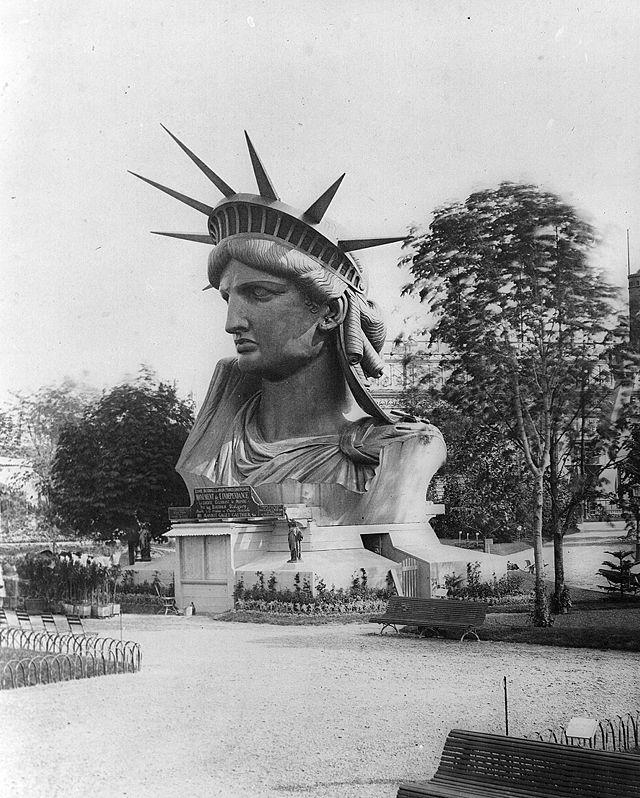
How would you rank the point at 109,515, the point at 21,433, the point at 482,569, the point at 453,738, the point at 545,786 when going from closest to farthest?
the point at 545,786, the point at 453,738, the point at 482,569, the point at 109,515, the point at 21,433

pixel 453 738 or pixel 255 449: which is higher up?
pixel 255 449

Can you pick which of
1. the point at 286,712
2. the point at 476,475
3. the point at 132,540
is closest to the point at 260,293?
the point at 476,475

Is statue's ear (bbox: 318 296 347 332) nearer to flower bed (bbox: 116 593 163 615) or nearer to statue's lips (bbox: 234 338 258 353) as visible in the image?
statue's lips (bbox: 234 338 258 353)

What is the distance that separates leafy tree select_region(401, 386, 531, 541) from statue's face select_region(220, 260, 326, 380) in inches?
97.2

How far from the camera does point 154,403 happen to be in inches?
1043

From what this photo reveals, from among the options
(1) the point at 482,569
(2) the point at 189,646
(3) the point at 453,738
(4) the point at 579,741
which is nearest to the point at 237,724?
(3) the point at 453,738

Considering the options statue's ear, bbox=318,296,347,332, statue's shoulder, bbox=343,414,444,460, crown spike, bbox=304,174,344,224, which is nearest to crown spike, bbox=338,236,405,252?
crown spike, bbox=304,174,344,224

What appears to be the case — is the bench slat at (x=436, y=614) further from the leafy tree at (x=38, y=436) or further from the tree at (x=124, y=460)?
the leafy tree at (x=38, y=436)

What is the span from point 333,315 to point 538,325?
633 cm

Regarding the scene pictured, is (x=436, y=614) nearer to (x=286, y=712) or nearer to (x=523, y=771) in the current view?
(x=286, y=712)

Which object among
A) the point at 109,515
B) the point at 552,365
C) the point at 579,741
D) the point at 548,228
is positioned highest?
the point at 548,228

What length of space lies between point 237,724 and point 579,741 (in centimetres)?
337

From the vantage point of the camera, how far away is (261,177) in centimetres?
1708

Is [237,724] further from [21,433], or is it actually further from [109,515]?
[21,433]
